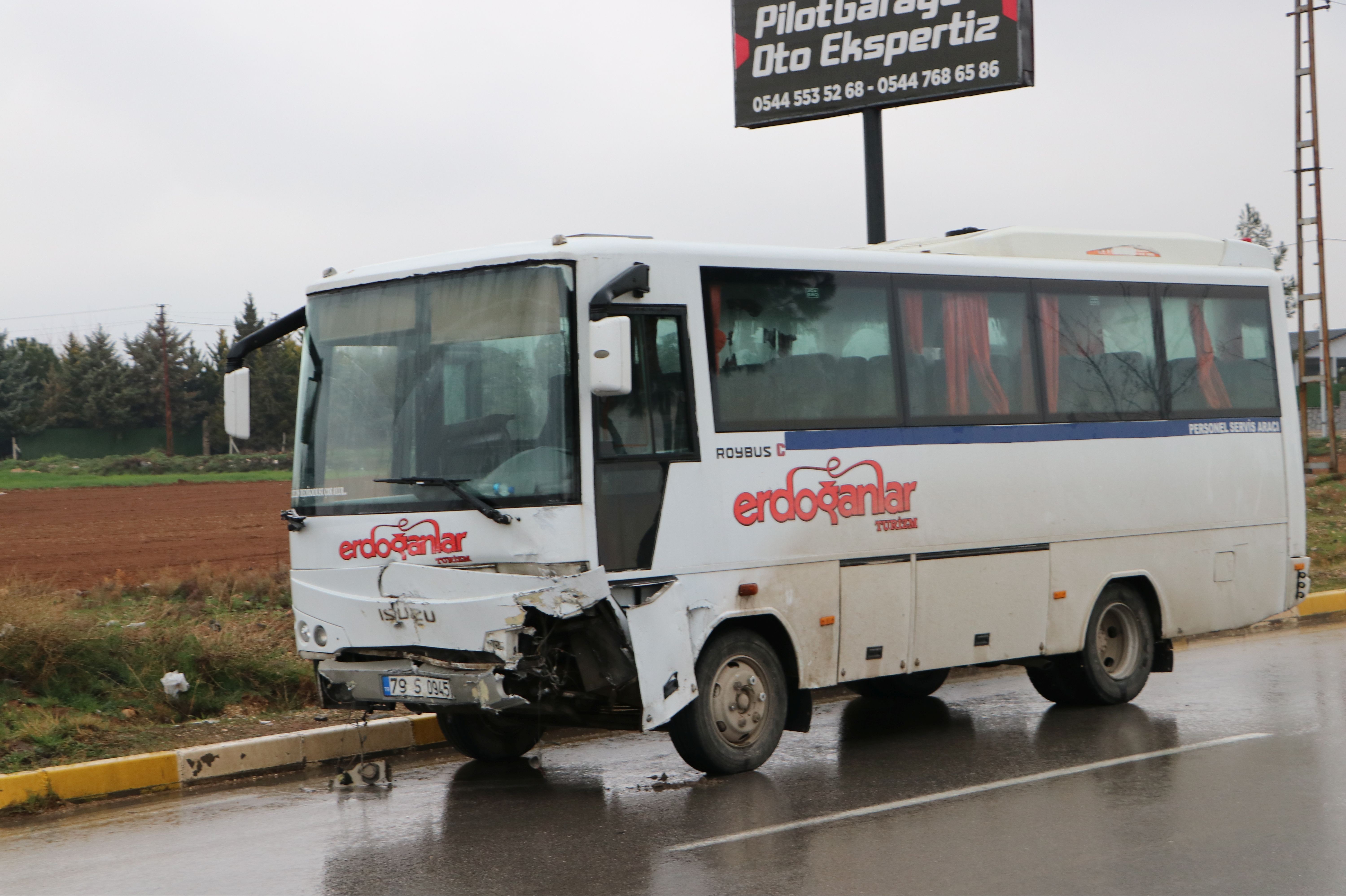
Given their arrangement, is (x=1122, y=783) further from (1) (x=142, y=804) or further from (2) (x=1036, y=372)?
(1) (x=142, y=804)

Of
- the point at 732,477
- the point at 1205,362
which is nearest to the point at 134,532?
the point at 1205,362

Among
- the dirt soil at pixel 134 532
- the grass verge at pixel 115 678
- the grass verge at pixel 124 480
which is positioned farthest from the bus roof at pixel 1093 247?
the grass verge at pixel 124 480

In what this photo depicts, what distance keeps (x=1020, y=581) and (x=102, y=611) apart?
8.37 metres

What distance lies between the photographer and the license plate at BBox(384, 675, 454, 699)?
797cm

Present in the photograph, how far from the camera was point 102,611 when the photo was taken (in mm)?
13547

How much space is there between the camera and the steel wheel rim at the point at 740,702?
860 cm

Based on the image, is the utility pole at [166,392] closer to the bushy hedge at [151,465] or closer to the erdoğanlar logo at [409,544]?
the bushy hedge at [151,465]

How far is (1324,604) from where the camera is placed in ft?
55.2

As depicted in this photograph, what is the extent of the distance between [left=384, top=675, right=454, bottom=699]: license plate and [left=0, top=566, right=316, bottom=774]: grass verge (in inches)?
80.1

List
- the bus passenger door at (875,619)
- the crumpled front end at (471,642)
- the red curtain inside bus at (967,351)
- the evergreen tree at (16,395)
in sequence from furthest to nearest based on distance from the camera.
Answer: the evergreen tree at (16,395) < the red curtain inside bus at (967,351) < the bus passenger door at (875,619) < the crumpled front end at (471,642)

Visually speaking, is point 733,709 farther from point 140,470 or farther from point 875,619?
point 140,470

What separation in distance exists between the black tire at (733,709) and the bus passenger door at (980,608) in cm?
121

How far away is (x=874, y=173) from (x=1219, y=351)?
20.2 ft

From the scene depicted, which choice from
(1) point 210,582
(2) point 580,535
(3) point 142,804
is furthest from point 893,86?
(3) point 142,804
